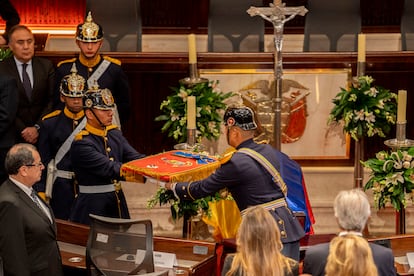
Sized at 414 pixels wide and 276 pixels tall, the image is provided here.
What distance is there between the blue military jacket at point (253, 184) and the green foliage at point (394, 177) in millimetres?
1041

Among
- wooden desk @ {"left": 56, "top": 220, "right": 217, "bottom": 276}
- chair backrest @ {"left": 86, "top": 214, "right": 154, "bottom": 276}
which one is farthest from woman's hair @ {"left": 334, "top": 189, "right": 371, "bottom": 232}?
wooden desk @ {"left": 56, "top": 220, "right": 217, "bottom": 276}

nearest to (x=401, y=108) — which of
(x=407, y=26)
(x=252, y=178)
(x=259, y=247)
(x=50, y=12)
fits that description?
(x=252, y=178)

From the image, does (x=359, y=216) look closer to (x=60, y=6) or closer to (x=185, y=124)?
(x=185, y=124)

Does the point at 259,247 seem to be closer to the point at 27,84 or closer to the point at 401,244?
the point at 401,244

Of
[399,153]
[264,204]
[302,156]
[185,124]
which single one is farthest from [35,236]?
[302,156]

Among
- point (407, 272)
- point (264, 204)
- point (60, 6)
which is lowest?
point (407, 272)

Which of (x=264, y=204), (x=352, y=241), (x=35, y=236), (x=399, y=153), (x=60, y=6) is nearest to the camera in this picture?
(x=352, y=241)

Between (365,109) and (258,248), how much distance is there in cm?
315

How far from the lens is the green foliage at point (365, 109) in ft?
25.3

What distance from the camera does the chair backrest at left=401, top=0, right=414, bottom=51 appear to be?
978cm

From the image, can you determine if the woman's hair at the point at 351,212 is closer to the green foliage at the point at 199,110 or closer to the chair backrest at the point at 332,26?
the green foliage at the point at 199,110

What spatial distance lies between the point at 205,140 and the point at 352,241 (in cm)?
411

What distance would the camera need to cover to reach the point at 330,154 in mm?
8742

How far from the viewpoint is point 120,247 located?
602cm
